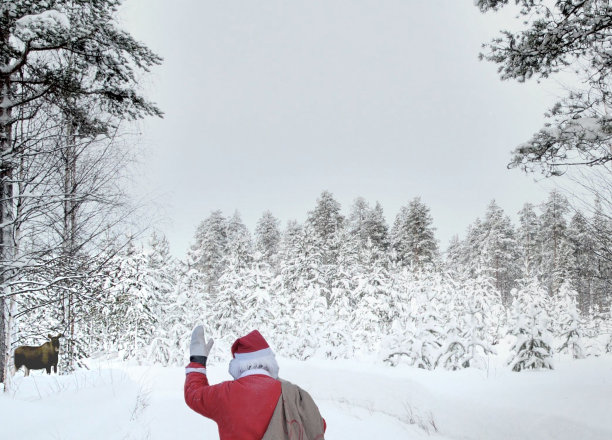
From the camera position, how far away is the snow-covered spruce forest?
780 cm

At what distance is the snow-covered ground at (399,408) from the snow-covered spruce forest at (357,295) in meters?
1.17

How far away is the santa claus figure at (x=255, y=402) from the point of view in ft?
7.50

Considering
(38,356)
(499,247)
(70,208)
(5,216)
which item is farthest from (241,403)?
(499,247)

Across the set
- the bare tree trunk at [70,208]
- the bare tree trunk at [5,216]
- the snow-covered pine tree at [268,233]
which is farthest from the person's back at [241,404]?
the snow-covered pine tree at [268,233]

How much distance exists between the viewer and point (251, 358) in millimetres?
2498

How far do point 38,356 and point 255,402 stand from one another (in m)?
6.66

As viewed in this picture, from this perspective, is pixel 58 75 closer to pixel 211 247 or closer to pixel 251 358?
pixel 251 358

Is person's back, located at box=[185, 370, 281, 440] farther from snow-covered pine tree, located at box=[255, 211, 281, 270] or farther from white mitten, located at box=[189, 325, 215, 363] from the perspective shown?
snow-covered pine tree, located at box=[255, 211, 281, 270]

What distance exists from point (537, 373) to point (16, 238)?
30.7 feet

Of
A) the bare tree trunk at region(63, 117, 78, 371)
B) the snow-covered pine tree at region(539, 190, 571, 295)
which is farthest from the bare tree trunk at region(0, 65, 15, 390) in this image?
the snow-covered pine tree at region(539, 190, 571, 295)

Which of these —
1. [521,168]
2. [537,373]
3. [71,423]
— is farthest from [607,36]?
[71,423]

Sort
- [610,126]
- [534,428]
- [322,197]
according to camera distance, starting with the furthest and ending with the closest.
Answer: [322,197], [610,126], [534,428]

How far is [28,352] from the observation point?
21.6ft

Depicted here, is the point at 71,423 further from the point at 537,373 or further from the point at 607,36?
the point at 607,36
